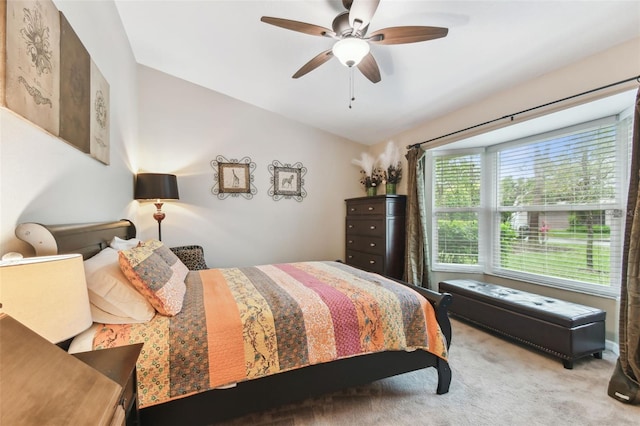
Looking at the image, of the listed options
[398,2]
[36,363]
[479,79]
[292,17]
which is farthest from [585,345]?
[292,17]

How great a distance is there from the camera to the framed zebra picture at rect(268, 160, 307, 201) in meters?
3.92

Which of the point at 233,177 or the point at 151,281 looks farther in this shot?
the point at 233,177

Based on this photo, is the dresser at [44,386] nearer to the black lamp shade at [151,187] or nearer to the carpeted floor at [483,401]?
the carpeted floor at [483,401]

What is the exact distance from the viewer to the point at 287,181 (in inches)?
158

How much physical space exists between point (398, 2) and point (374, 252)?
8.77 ft

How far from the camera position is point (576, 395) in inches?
69.8

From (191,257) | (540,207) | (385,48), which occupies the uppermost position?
(385,48)

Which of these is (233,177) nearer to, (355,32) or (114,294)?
(355,32)

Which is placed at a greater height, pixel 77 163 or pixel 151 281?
pixel 77 163

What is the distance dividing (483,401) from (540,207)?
7.21 ft

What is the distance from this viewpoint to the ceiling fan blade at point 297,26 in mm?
1668

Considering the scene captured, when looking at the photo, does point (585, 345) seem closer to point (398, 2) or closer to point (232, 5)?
point (398, 2)

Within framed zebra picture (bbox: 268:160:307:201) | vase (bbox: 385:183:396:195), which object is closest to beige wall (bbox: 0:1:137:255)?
framed zebra picture (bbox: 268:160:307:201)

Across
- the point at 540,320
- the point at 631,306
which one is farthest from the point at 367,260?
the point at 631,306
